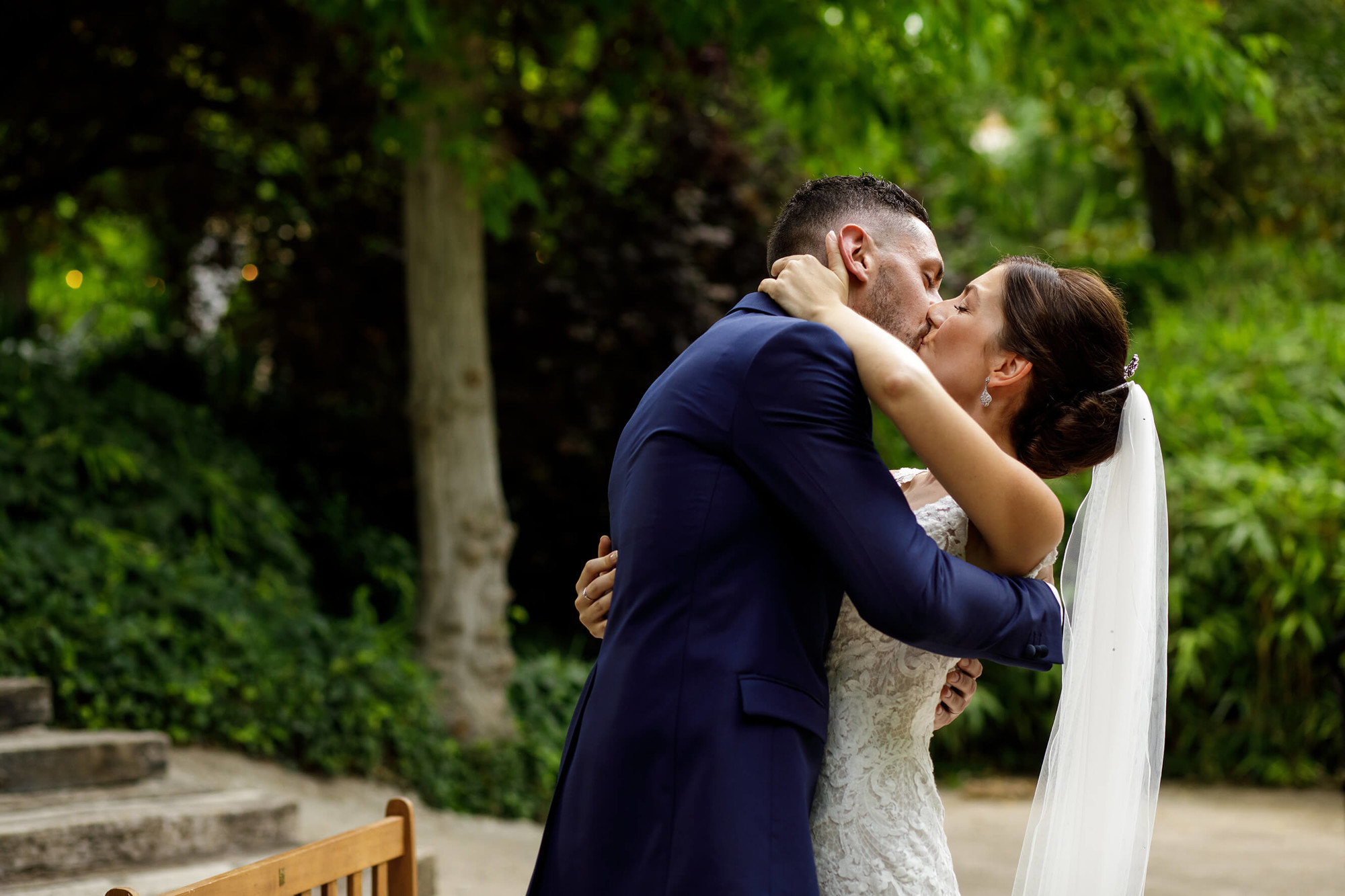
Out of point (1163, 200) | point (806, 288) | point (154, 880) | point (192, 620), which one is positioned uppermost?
point (1163, 200)

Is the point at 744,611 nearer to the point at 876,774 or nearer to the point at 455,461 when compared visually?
the point at 876,774

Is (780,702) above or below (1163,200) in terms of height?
below

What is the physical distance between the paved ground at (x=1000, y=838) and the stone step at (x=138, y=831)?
0.31 metres

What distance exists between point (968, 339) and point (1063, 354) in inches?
6.2

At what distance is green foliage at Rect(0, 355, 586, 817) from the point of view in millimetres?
5250

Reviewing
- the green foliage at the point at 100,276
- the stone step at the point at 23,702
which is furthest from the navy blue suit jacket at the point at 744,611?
the green foliage at the point at 100,276

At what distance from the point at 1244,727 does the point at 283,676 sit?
20.7 ft

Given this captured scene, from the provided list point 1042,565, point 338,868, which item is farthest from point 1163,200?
point 338,868

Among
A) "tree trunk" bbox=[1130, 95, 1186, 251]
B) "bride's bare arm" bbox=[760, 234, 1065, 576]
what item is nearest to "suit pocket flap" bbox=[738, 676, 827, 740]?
"bride's bare arm" bbox=[760, 234, 1065, 576]

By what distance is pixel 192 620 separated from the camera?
5809 mm

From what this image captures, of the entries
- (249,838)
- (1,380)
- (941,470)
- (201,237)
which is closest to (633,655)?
(941,470)

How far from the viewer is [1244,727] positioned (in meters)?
7.96

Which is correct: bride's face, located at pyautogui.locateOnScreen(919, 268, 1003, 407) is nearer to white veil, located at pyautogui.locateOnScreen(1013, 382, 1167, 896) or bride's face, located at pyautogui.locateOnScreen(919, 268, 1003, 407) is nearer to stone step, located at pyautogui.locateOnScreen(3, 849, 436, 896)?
white veil, located at pyautogui.locateOnScreen(1013, 382, 1167, 896)

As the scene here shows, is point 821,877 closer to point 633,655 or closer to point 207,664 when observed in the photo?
point 633,655
